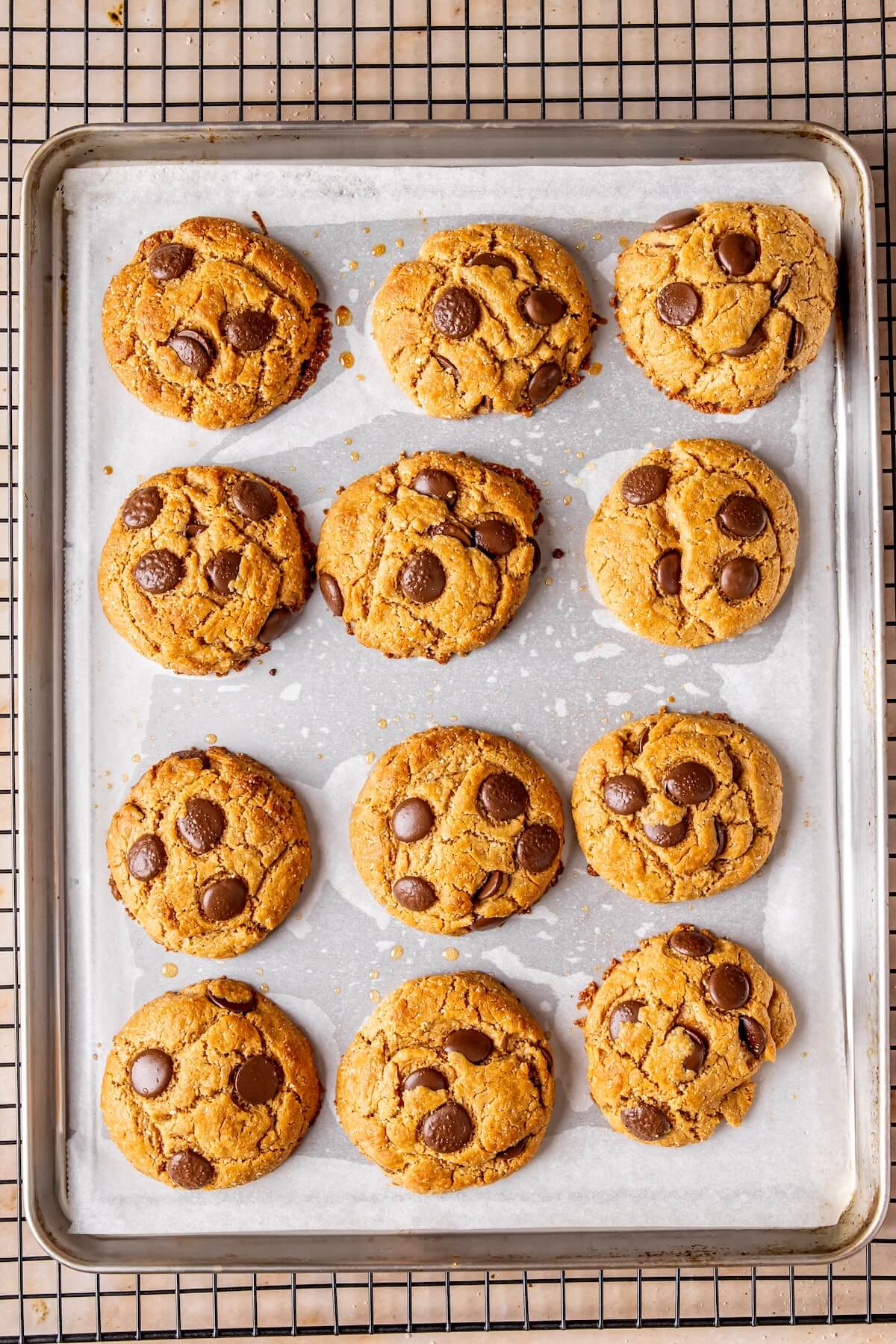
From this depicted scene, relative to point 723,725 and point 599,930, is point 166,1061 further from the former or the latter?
point 723,725

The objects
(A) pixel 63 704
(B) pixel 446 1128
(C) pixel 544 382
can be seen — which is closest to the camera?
(B) pixel 446 1128

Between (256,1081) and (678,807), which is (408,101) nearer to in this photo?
(678,807)

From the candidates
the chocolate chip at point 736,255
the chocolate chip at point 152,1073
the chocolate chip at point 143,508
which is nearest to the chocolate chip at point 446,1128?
the chocolate chip at point 152,1073

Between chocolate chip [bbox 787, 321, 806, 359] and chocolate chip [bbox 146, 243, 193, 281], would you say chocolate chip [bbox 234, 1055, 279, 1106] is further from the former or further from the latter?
chocolate chip [bbox 787, 321, 806, 359]

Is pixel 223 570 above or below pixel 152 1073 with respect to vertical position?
above

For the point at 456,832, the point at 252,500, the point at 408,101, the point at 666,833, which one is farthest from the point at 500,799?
the point at 408,101

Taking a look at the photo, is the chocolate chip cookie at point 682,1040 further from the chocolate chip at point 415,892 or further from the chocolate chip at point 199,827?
the chocolate chip at point 199,827

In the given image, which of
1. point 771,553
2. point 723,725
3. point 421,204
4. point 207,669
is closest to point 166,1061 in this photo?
point 207,669
